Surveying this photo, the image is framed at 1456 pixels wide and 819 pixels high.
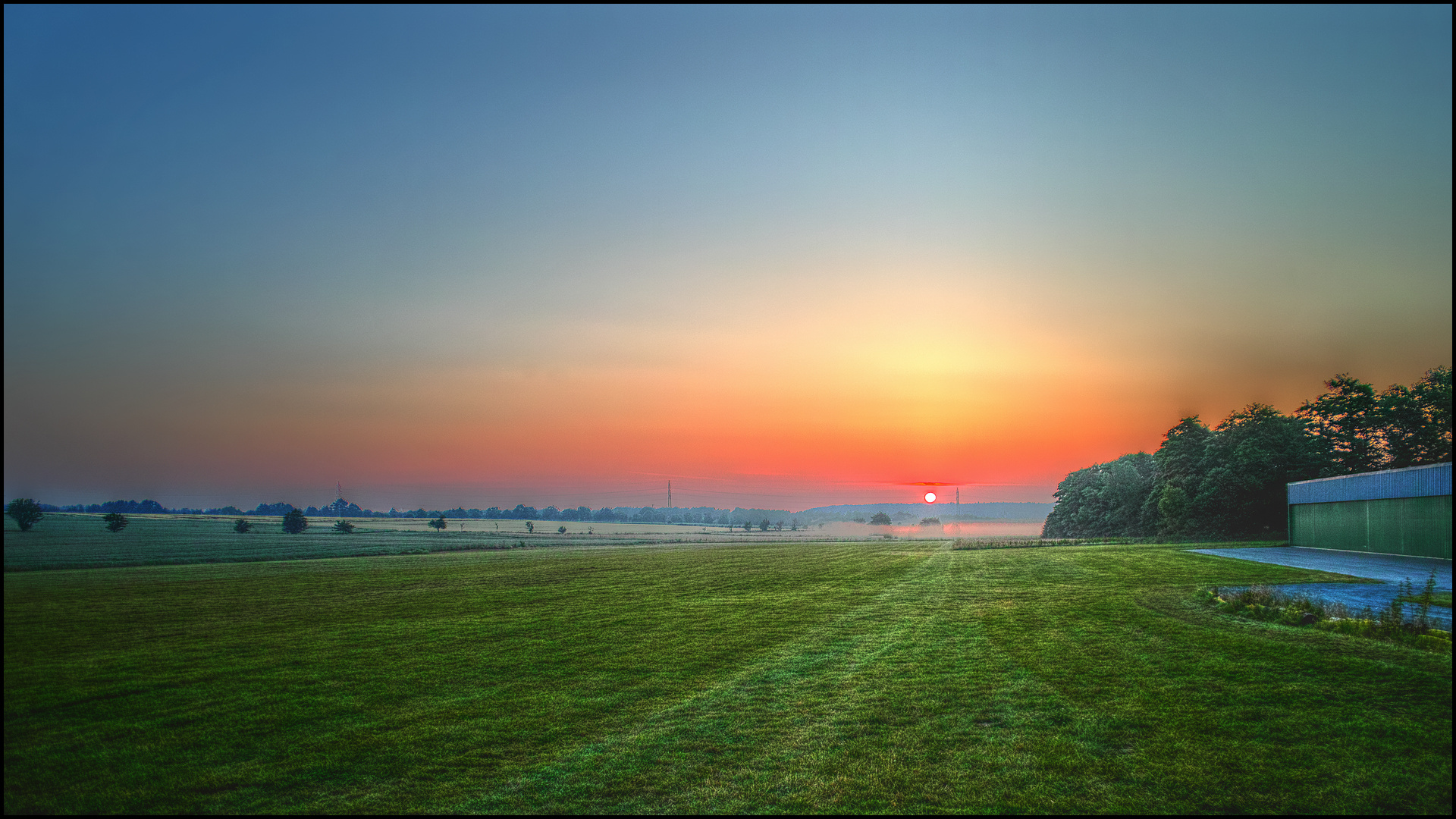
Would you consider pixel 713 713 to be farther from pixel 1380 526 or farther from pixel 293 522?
pixel 293 522

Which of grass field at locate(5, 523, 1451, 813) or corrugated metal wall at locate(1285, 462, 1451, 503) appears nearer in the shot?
grass field at locate(5, 523, 1451, 813)

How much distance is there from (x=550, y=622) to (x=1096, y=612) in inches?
568

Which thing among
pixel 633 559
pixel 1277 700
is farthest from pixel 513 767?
pixel 633 559

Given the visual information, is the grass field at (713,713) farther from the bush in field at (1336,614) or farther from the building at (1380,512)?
the building at (1380,512)

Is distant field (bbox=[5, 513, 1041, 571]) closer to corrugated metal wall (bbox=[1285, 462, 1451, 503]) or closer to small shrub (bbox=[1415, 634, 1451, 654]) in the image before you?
small shrub (bbox=[1415, 634, 1451, 654])

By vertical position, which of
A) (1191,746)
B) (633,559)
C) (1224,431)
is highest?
(1224,431)

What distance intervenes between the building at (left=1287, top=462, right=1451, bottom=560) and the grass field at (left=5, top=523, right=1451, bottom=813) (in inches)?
789

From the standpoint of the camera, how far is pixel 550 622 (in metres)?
18.6

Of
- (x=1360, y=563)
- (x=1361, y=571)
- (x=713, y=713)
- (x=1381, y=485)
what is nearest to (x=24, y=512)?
(x=713, y=713)

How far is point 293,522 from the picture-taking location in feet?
265

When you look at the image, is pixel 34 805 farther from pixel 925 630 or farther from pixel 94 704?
pixel 925 630

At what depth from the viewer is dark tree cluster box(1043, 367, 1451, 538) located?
5184cm

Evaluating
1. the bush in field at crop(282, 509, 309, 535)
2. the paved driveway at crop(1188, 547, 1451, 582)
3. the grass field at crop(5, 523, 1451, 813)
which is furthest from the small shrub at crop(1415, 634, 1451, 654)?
the bush in field at crop(282, 509, 309, 535)

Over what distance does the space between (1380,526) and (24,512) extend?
47.0 m
